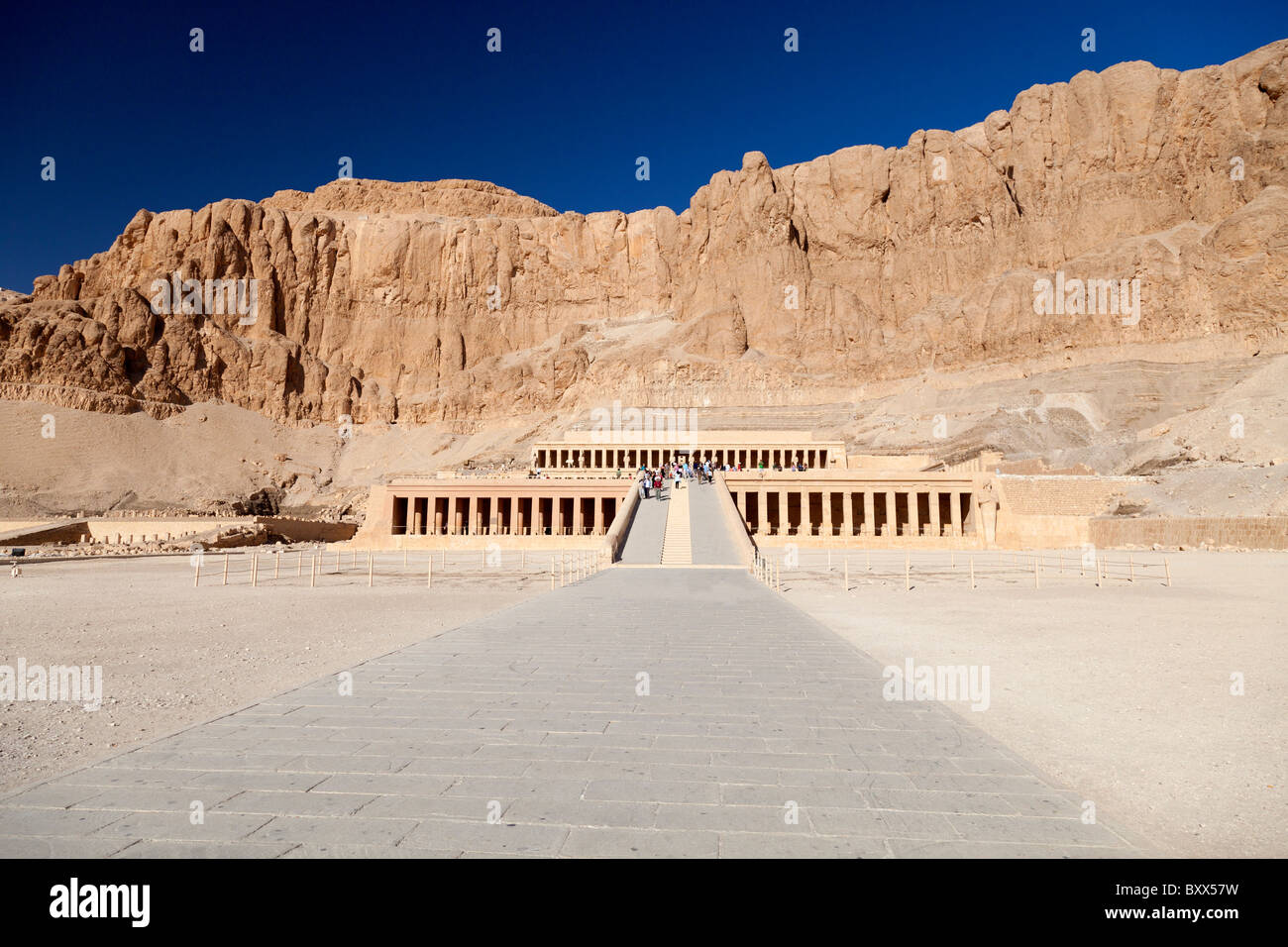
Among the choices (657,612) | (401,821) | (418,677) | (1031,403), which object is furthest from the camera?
(1031,403)

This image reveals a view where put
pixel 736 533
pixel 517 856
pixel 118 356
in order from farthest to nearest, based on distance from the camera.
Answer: pixel 118 356
pixel 736 533
pixel 517 856

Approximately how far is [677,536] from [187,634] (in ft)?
56.2

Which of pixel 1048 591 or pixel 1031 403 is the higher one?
pixel 1031 403

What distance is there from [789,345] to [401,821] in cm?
9650

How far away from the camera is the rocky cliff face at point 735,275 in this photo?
76.8m

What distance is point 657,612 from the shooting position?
40.1 feet

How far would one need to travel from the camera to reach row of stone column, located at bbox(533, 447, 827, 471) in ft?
203

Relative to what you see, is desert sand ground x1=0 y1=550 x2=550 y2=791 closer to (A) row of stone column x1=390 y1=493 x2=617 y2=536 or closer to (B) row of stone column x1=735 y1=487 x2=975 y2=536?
(A) row of stone column x1=390 y1=493 x2=617 y2=536

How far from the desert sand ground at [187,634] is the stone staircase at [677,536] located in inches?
169

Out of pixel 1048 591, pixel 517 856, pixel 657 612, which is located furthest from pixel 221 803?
pixel 1048 591

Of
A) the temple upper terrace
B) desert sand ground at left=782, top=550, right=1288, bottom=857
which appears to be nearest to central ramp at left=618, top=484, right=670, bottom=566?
desert sand ground at left=782, top=550, right=1288, bottom=857

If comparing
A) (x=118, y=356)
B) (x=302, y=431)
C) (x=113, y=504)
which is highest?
(x=118, y=356)

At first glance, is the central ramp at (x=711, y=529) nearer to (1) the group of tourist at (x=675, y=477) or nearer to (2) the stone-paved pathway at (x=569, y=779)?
(1) the group of tourist at (x=675, y=477)

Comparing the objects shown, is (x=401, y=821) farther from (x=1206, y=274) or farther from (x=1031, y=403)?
(x=1206, y=274)
